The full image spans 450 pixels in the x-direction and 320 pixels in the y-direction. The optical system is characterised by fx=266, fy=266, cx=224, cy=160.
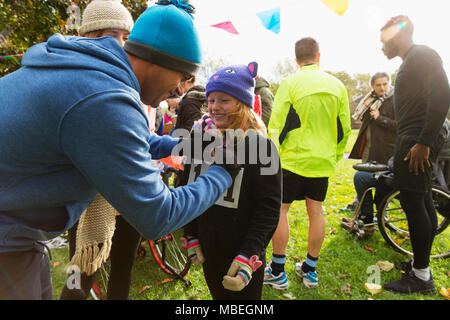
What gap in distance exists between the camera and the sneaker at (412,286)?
2.84 meters

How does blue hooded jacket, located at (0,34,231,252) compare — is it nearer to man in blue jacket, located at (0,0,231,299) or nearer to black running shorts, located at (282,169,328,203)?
man in blue jacket, located at (0,0,231,299)

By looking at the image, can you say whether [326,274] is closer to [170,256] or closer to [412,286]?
[412,286]

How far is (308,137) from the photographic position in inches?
113

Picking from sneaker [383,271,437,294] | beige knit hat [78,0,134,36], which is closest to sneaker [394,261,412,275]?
sneaker [383,271,437,294]

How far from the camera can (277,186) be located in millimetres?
1718

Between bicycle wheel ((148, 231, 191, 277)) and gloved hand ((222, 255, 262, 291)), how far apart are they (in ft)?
5.32

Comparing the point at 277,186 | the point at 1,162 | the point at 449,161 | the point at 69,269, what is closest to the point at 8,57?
the point at 69,269

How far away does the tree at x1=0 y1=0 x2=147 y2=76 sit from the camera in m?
3.00

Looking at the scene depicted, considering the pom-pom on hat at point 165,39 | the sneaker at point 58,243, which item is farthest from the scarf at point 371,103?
the sneaker at point 58,243

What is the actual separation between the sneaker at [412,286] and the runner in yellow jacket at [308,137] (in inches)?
33.2

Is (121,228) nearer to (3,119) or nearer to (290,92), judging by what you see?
(3,119)

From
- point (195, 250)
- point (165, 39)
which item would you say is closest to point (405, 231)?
point (195, 250)

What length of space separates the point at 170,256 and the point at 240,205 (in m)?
2.34

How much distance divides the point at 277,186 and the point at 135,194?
1.00 metres
